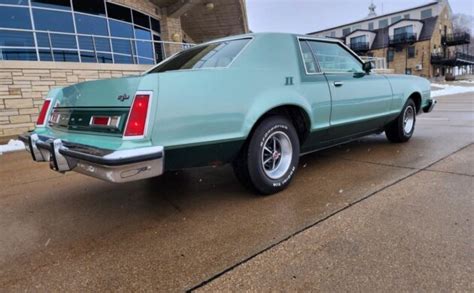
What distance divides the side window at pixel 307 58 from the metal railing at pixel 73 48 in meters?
8.13

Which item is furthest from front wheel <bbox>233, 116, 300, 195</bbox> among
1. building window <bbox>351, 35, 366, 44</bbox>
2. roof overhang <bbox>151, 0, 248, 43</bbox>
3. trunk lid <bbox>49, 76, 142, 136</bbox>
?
building window <bbox>351, 35, 366, 44</bbox>

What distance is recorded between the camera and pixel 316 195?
3176mm

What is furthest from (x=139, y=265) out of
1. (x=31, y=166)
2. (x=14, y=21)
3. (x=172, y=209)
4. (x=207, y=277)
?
(x=14, y=21)

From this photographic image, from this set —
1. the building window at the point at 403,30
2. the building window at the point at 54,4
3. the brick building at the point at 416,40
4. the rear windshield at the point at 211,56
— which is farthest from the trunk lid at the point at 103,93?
the building window at the point at 403,30

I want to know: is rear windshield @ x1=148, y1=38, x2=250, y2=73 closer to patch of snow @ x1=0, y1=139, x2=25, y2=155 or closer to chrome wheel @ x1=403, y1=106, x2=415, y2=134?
chrome wheel @ x1=403, y1=106, x2=415, y2=134

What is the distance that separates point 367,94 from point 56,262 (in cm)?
391

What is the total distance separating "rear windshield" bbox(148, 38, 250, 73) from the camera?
299cm

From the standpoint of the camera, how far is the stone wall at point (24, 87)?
25.3 ft

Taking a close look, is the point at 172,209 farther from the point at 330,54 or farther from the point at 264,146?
the point at 330,54

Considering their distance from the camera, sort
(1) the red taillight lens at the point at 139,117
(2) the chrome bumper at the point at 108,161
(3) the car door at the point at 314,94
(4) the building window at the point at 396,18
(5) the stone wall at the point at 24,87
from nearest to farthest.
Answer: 1. (2) the chrome bumper at the point at 108,161
2. (1) the red taillight lens at the point at 139,117
3. (3) the car door at the point at 314,94
4. (5) the stone wall at the point at 24,87
5. (4) the building window at the point at 396,18

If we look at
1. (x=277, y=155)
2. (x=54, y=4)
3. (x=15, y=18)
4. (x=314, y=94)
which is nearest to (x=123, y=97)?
(x=277, y=155)

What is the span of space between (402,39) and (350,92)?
156ft

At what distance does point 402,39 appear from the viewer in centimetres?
4412

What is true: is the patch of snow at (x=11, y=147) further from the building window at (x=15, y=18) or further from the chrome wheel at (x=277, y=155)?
the chrome wheel at (x=277, y=155)
